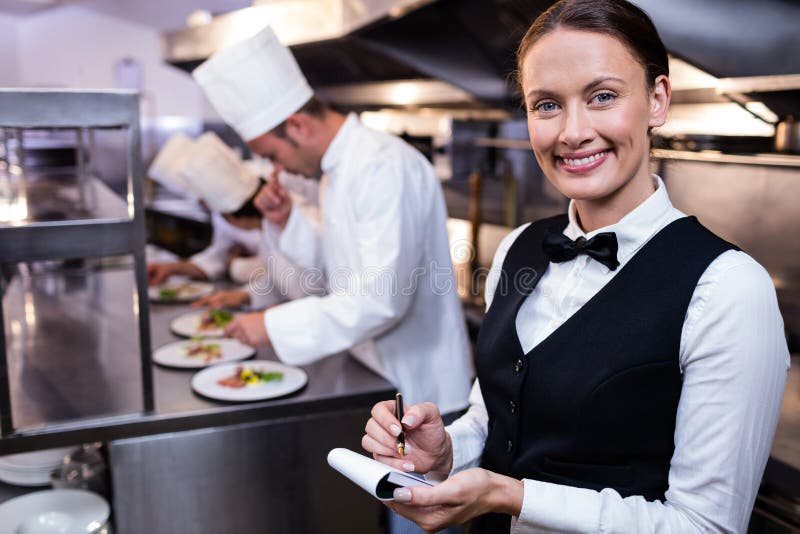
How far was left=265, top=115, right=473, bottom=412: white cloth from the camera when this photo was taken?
2.11 m

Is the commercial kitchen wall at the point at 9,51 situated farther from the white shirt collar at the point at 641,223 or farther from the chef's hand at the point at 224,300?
the white shirt collar at the point at 641,223

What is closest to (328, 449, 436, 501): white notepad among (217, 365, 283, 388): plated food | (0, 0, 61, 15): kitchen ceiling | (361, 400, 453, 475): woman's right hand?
(361, 400, 453, 475): woman's right hand

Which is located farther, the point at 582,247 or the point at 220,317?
the point at 220,317

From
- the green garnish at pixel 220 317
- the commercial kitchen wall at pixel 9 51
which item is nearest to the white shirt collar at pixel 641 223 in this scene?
the green garnish at pixel 220 317

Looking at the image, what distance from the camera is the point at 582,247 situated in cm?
118

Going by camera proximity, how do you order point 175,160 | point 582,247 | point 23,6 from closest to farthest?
point 582,247
point 175,160
point 23,6

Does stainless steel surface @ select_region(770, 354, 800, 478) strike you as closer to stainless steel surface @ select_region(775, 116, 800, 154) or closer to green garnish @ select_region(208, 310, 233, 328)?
stainless steel surface @ select_region(775, 116, 800, 154)

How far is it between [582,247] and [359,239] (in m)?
1.07

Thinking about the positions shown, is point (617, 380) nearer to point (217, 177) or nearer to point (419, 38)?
point (217, 177)

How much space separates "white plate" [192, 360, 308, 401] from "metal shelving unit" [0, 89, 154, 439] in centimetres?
28

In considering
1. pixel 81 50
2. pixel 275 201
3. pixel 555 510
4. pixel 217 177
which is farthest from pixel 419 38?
pixel 81 50

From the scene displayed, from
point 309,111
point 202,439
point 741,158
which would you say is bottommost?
point 202,439

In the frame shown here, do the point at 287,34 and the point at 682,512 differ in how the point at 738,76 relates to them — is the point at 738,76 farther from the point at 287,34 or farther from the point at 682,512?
the point at 287,34

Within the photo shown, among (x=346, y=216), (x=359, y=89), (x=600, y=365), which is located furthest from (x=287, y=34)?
(x=600, y=365)
